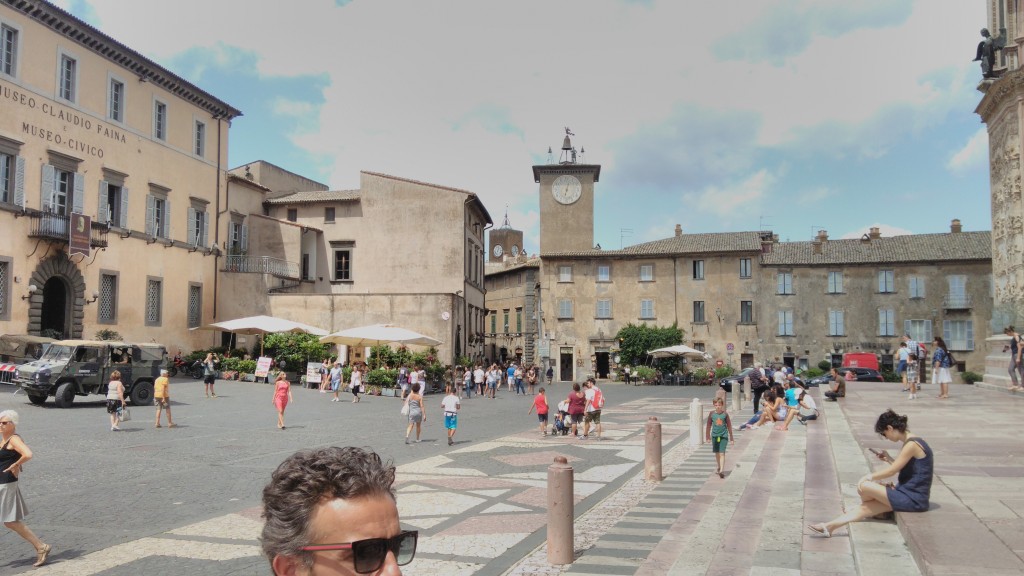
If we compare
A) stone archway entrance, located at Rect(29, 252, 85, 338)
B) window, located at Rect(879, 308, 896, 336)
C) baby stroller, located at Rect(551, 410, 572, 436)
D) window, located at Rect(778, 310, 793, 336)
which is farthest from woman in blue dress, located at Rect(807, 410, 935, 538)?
window, located at Rect(879, 308, 896, 336)

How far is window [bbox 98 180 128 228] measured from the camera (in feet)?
102

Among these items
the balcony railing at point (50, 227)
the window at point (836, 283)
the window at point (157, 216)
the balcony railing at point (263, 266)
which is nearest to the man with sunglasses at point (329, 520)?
the balcony railing at point (50, 227)

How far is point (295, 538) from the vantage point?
6.21 feet

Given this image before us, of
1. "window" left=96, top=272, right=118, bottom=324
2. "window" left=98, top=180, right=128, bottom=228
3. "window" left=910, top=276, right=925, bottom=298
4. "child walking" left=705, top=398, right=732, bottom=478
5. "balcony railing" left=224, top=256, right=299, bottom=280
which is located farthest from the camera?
"window" left=910, top=276, right=925, bottom=298

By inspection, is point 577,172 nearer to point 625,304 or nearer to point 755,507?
point 625,304

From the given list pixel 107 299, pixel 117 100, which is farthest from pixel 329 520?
pixel 117 100

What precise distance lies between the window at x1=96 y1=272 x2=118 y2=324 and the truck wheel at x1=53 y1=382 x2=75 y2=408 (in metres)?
11.6

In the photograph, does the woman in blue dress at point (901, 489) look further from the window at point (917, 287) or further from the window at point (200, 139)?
the window at point (917, 287)

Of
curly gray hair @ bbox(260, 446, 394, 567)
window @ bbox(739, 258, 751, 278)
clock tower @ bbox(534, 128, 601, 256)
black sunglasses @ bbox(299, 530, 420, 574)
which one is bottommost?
black sunglasses @ bbox(299, 530, 420, 574)

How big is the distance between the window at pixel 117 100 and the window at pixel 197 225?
17.4 ft

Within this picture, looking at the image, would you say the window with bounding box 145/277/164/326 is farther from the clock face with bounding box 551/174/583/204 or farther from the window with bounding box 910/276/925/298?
the window with bounding box 910/276/925/298

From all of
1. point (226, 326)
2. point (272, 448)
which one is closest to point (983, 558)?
point (272, 448)

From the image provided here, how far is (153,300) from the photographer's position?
33.6m

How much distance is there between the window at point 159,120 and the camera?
111 feet
